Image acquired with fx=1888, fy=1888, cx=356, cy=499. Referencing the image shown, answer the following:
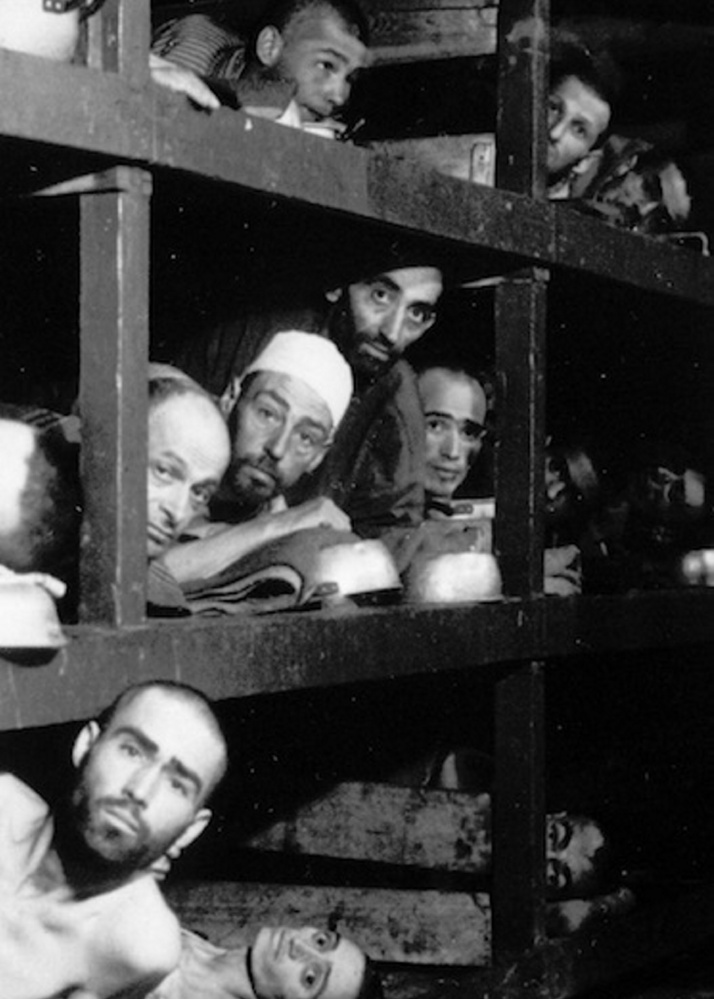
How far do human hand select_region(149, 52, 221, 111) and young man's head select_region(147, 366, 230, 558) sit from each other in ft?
2.08

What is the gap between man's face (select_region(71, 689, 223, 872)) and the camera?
3.10 meters

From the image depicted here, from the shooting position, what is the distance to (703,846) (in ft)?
19.1

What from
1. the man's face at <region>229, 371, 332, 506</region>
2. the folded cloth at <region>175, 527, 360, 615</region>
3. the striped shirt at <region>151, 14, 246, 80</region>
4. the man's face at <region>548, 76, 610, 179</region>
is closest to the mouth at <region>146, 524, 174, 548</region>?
the folded cloth at <region>175, 527, 360, 615</region>

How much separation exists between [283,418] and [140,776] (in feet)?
3.58

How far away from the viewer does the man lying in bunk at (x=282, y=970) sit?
377 centimetres

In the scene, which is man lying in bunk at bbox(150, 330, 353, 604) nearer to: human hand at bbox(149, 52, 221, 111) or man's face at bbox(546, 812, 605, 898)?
human hand at bbox(149, 52, 221, 111)

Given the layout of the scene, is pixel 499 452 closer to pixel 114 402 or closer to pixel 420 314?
pixel 420 314

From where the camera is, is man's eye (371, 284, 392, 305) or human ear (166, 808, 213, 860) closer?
human ear (166, 808, 213, 860)

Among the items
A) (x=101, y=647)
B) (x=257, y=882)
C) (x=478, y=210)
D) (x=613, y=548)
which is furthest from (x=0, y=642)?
(x=613, y=548)

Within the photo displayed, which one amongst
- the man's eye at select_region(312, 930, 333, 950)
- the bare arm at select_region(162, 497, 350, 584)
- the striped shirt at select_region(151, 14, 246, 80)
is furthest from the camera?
the striped shirt at select_region(151, 14, 246, 80)

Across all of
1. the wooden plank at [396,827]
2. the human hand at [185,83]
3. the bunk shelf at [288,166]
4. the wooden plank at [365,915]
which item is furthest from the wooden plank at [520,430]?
the human hand at [185,83]

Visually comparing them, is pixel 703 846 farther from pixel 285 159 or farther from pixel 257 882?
pixel 285 159

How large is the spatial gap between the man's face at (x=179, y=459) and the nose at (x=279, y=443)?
12.7 inches

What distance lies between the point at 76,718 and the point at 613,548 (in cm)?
326
